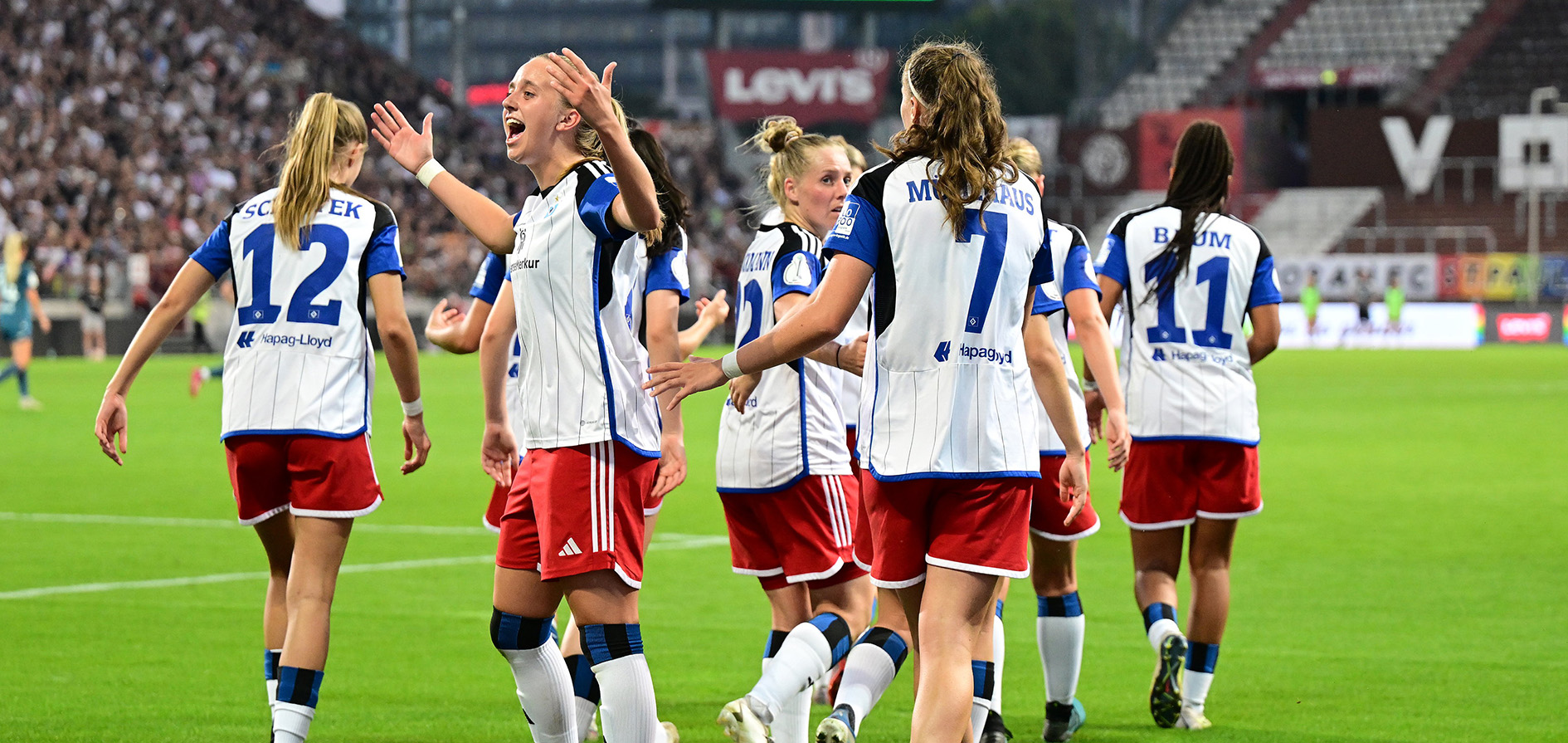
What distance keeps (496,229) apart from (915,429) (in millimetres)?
1302

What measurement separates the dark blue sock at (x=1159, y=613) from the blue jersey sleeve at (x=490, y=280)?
8.75 feet

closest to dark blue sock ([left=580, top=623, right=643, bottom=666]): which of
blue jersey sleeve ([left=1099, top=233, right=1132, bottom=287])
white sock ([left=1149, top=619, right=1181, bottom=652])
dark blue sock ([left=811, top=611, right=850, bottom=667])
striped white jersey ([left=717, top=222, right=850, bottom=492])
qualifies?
dark blue sock ([left=811, top=611, right=850, bottom=667])

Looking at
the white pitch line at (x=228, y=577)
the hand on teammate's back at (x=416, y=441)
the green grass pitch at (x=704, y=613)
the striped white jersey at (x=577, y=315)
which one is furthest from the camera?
the white pitch line at (x=228, y=577)

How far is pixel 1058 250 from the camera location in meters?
5.91

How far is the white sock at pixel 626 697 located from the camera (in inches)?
194

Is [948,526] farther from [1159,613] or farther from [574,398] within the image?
[1159,613]

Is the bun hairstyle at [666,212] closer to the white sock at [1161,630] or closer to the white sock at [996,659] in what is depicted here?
the white sock at [996,659]

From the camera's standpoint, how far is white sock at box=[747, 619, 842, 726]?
4.97 meters

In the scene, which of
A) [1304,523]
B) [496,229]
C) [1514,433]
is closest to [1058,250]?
[496,229]

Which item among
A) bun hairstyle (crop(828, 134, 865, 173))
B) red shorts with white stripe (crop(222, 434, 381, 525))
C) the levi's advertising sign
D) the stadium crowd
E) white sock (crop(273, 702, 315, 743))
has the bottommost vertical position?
white sock (crop(273, 702, 315, 743))

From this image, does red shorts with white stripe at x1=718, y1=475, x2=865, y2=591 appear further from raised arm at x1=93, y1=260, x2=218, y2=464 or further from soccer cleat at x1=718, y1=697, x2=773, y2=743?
raised arm at x1=93, y1=260, x2=218, y2=464

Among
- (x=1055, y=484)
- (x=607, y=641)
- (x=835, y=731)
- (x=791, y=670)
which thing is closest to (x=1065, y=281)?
(x=1055, y=484)

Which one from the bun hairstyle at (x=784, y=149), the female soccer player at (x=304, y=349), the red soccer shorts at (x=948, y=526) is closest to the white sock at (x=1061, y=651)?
the red soccer shorts at (x=948, y=526)

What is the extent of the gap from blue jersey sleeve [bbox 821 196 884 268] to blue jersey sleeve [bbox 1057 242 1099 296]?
1212 millimetres
